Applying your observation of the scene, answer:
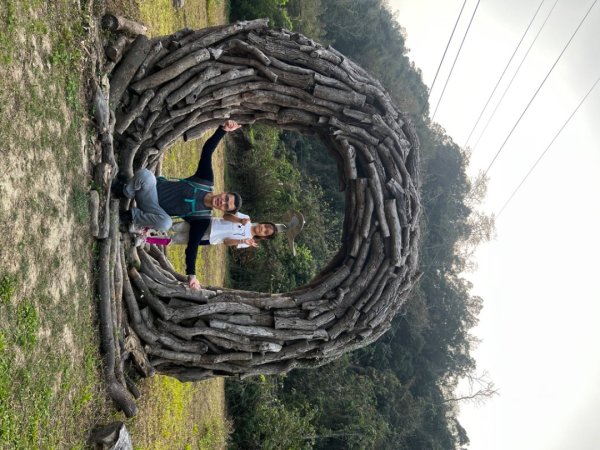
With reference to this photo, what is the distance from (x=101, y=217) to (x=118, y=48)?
5.44ft

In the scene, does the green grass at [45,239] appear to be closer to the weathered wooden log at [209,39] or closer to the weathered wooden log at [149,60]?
the weathered wooden log at [149,60]

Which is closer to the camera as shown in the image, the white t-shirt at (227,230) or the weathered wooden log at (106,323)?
the weathered wooden log at (106,323)

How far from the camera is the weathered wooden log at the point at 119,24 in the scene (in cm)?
524

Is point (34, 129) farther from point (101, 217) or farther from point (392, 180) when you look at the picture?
point (392, 180)

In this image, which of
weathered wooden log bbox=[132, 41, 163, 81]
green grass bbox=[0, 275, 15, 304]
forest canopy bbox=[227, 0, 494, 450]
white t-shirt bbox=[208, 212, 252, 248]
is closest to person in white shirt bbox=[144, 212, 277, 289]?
white t-shirt bbox=[208, 212, 252, 248]

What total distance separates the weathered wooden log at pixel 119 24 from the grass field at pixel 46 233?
0.15 meters

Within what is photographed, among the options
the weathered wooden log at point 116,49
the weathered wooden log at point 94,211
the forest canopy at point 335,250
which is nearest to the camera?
the weathered wooden log at point 94,211

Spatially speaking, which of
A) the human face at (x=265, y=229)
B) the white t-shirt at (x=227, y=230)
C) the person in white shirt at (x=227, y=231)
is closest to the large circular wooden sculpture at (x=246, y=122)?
the person in white shirt at (x=227, y=231)

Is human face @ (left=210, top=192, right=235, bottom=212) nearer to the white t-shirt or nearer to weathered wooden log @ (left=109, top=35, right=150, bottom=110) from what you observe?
the white t-shirt

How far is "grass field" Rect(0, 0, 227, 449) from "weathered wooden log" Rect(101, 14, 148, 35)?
0.49 feet

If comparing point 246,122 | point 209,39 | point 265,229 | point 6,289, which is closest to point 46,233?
point 6,289

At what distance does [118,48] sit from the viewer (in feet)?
17.3

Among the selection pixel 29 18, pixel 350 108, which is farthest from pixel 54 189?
pixel 350 108

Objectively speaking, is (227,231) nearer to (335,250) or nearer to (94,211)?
(94,211)
